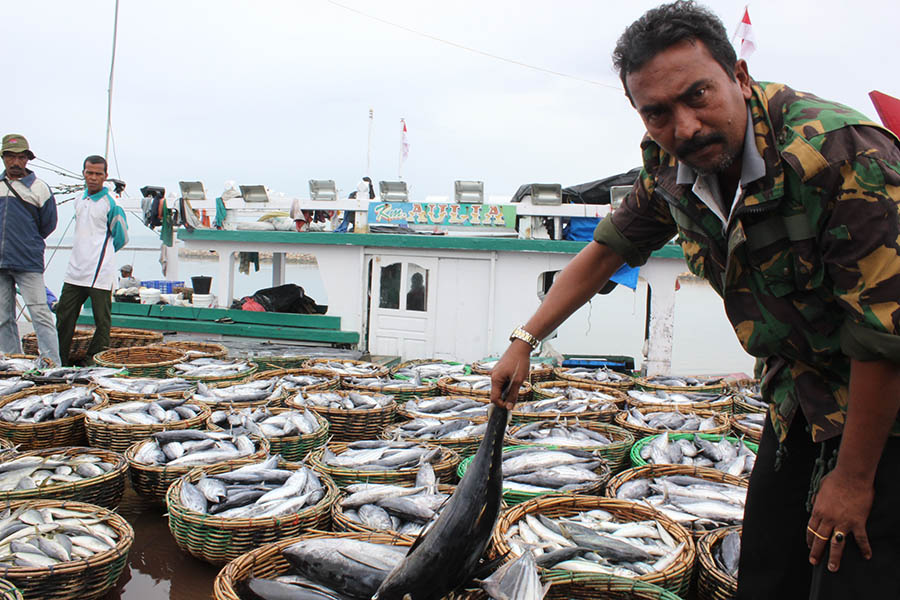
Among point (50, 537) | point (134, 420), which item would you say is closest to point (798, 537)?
point (50, 537)

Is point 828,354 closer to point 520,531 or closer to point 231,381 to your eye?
point 520,531

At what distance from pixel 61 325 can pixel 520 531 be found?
6813 mm

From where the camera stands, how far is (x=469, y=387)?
6070mm

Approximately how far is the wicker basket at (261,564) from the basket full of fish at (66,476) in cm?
140

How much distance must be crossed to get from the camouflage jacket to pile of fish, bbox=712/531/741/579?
1267 millimetres

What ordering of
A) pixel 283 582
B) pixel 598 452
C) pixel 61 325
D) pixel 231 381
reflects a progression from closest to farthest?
pixel 283 582 → pixel 598 452 → pixel 231 381 → pixel 61 325

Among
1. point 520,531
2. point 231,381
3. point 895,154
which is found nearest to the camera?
point 895,154

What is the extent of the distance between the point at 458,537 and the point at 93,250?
6.81m

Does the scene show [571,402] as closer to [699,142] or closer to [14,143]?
[699,142]

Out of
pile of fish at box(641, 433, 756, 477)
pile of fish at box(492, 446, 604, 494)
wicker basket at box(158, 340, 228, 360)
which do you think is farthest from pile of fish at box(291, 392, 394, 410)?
wicker basket at box(158, 340, 228, 360)

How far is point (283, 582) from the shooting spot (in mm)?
2494

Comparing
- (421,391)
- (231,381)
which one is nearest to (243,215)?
(231,381)

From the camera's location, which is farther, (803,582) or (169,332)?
(169,332)

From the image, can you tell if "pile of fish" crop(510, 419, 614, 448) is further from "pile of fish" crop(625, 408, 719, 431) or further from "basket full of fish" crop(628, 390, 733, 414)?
"basket full of fish" crop(628, 390, 733, 414)
